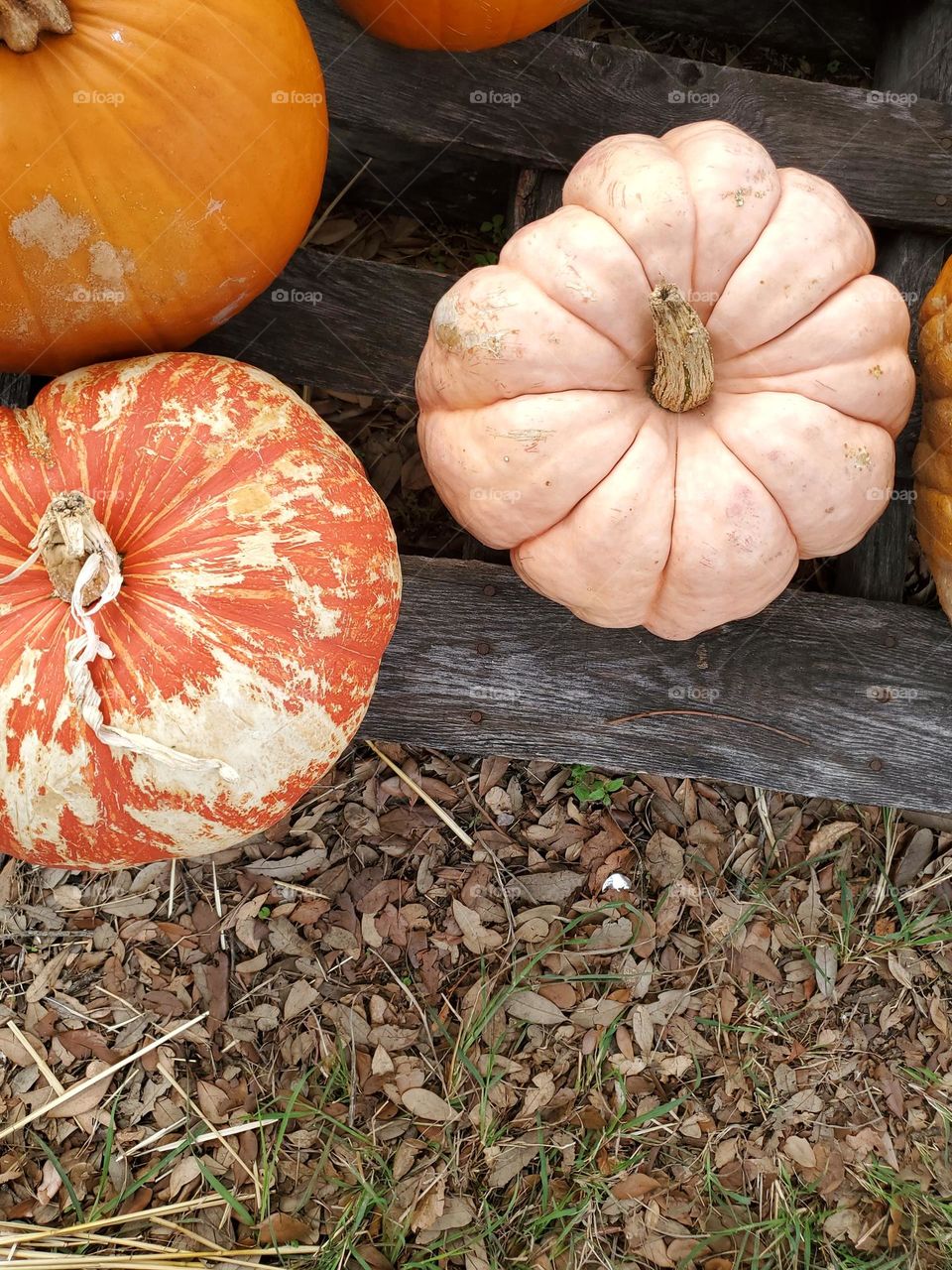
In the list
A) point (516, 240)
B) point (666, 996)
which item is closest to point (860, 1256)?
point (666, 996)

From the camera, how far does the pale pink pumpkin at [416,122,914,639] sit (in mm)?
1347

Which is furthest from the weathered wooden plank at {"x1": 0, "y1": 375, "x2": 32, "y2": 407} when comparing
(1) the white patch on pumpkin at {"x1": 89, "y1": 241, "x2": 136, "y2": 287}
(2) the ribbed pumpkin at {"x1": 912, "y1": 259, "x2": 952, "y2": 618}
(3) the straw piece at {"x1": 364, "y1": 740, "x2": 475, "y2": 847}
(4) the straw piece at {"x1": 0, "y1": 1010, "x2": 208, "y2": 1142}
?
(2) the ribbed pumpkin at {"x1": 912, "y1": 259, "x2": 952, "y2": 618}

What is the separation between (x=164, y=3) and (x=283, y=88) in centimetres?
17

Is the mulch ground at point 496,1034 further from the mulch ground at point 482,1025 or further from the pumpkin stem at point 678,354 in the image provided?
the pumpkin stem at point 678,354

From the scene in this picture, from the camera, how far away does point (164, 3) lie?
1.19 metres

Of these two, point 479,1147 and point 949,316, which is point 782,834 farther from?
point 949,316

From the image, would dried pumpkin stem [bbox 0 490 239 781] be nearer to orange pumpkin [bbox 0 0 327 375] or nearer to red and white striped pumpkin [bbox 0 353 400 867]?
red and white striped pumpkin [bbox 0 353 400 867]

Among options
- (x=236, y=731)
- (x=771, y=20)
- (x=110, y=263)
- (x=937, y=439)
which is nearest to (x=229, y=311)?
(x=110, y=263)

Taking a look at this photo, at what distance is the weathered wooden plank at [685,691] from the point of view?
1671mm

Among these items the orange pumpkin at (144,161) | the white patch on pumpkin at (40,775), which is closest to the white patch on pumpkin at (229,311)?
the orange pumpkin at (144,161)

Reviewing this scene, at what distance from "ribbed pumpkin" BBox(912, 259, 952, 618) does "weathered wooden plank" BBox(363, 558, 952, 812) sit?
148 mm

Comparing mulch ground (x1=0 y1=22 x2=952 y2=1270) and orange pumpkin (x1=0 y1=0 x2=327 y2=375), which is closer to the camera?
orange pumpkin (x1=0 y1=0 x2=327 y2=375)

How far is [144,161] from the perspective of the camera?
1.22 m

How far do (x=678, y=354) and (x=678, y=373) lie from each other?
35 mm
